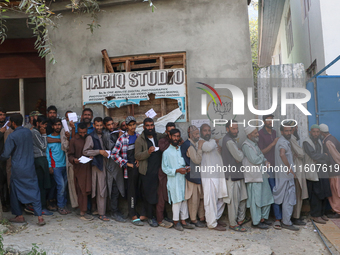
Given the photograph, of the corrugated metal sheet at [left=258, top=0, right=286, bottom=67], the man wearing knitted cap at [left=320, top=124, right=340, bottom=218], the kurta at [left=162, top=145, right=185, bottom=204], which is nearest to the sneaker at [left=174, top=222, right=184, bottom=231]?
the kurta at [left=162, top=145, right=185, bottom=204]

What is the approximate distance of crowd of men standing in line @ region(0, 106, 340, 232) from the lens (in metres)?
5.43

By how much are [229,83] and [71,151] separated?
3.21 meters

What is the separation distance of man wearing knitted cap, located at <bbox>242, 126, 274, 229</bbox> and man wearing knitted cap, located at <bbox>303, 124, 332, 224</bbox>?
2.41 ft

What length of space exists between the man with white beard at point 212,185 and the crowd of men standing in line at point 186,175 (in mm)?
17

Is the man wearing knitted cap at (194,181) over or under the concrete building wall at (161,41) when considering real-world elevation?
under

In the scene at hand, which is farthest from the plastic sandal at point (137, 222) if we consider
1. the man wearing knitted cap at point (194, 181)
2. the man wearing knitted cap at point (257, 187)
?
the man wearing knitted cap at point (257, 187)

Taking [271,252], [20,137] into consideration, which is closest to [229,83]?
[271,252]

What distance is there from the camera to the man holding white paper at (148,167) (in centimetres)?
542

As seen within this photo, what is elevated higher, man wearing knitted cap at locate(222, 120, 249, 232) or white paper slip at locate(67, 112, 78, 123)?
white paper slip at locate(67, 112, 78, 123)

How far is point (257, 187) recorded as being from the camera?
5434 millimetres

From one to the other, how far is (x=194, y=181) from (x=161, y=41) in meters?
2.95

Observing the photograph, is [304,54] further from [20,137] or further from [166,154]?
[20,137]

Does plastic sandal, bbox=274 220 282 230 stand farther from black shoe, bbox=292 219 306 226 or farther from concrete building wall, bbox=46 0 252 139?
concrete building wall, bbox=46 0 252 139

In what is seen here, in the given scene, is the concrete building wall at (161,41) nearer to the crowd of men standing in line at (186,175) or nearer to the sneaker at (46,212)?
the crowd of men standing in line at (186,175)
